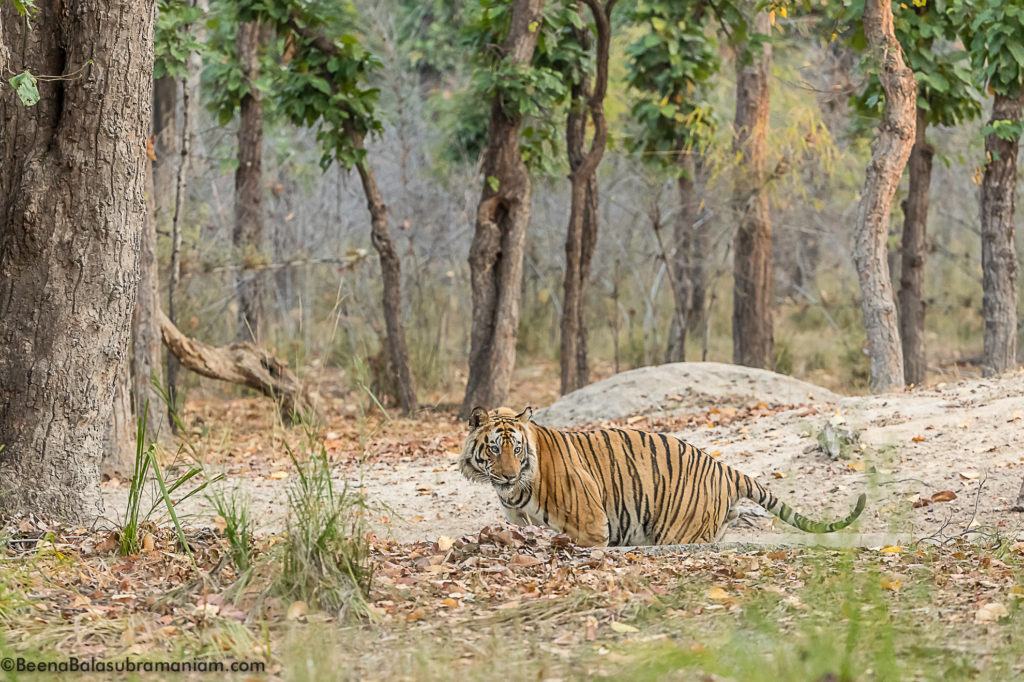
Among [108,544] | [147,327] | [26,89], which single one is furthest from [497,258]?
[26,89]

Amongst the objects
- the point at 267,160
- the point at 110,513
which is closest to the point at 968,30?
the point at 110,513

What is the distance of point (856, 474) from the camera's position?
676 cm

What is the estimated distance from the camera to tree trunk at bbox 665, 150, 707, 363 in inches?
559

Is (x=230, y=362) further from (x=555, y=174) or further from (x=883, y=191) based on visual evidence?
(x=883, y=191)

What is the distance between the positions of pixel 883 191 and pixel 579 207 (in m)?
3.49

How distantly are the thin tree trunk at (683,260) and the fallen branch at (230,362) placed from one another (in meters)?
5.70

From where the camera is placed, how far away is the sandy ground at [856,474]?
553 centimetres

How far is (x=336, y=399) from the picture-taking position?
13.5 meters

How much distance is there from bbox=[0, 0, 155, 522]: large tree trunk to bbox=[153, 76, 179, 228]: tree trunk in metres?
6.48

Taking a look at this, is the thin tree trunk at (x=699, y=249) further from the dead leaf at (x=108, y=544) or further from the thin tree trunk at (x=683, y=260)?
the dead leaf at (x=108, y=544)

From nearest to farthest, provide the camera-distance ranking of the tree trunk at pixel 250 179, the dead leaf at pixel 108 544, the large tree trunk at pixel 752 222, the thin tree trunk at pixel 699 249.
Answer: the dead leaf at pixel 108 544 → the tree trunk at pixel 250 179 → the large tree trunk at pixel 752 222 → the thin tree trunk at pixel 699 249

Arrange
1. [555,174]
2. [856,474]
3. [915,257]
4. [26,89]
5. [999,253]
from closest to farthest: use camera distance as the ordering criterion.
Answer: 1. [26,89]
2. [856,474]
3. [999,253]
4. [915,257]
5. [555,174]

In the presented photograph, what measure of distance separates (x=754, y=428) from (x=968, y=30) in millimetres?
5780

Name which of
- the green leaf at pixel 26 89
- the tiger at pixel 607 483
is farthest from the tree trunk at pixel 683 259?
the green leaf at pixel 26 89
